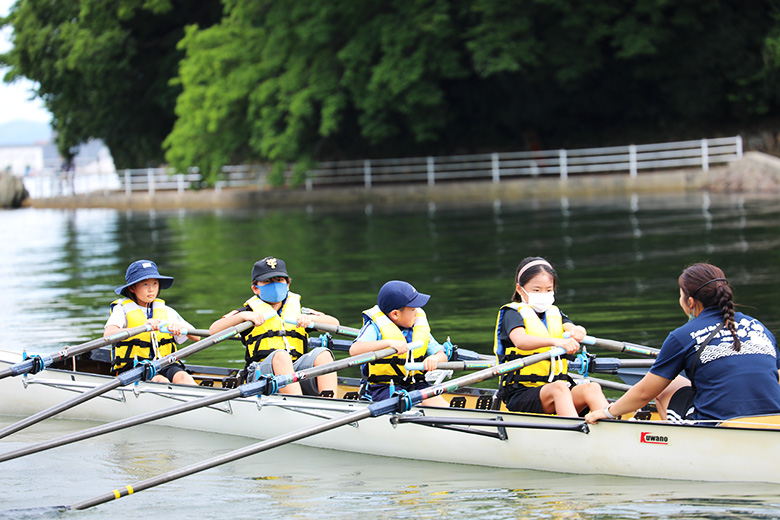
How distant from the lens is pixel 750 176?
87.3ft

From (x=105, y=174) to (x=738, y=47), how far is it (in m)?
25.2

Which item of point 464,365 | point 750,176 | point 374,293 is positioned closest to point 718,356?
point 464,365

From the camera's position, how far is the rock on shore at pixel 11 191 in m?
46.1

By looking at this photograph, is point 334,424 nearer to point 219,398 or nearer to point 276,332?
point 219,398

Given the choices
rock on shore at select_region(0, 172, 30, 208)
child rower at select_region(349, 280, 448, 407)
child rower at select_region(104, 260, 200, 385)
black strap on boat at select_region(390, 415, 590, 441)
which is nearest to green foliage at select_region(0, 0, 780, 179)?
rock on shore at select_region(0, 172, 30, 208)

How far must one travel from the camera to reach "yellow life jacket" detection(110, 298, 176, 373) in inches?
344

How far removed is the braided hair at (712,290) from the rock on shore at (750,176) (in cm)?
2146

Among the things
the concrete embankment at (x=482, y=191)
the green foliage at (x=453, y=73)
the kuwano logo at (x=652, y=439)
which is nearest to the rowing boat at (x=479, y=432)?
the kuwano logo at (x=652, y=439)

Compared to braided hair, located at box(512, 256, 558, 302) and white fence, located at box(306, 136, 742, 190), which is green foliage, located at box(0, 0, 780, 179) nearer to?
white fence, located at box(306, 136, 742, 190)

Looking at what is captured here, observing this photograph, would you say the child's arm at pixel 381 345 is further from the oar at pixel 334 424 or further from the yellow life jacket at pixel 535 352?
the yellow life jacket at pixel 535 352

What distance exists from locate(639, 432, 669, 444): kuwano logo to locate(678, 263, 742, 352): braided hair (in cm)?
83

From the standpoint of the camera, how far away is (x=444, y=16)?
101 feet

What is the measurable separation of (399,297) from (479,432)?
1065mm

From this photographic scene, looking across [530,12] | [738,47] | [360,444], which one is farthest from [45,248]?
[738,47]
